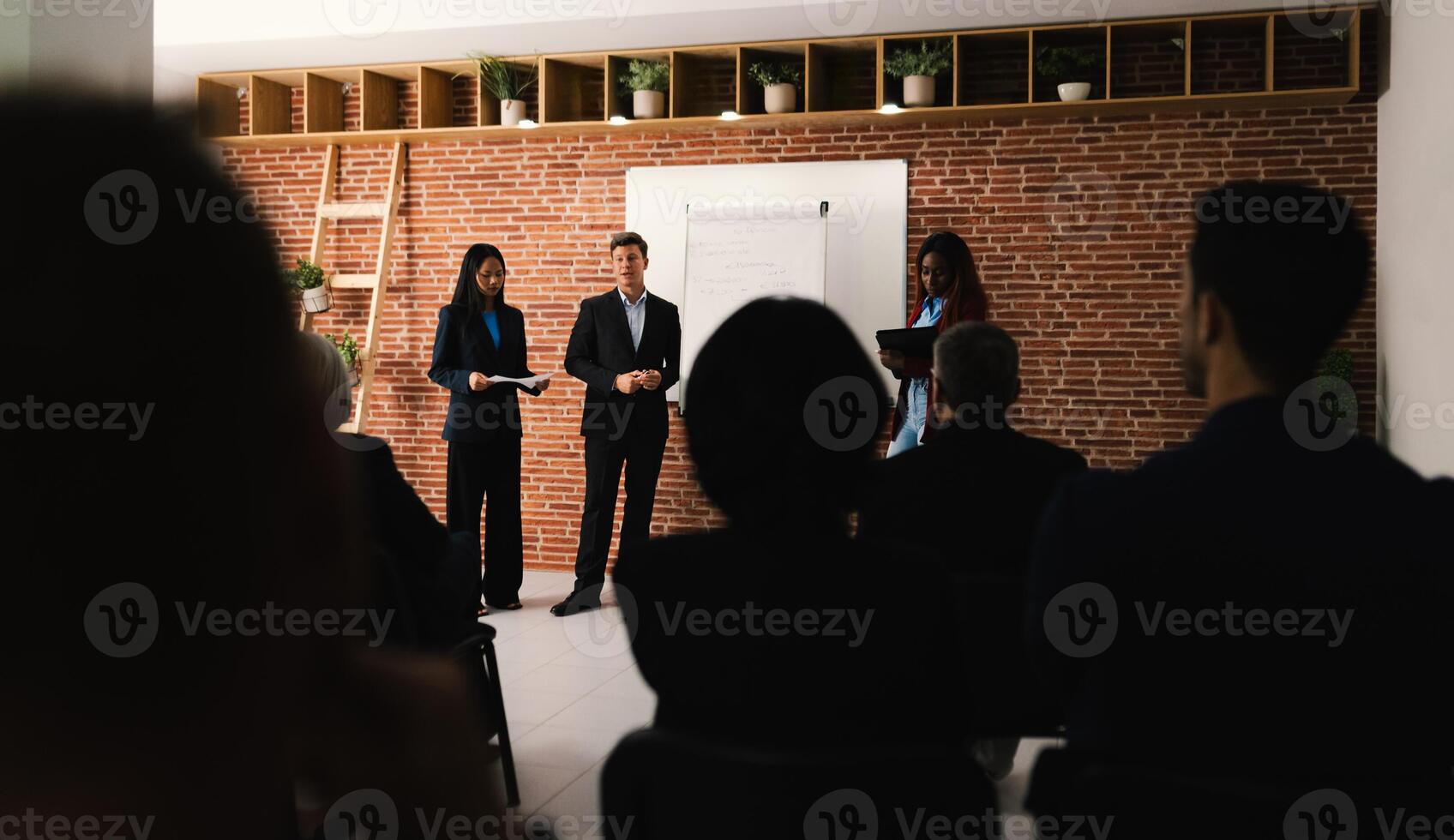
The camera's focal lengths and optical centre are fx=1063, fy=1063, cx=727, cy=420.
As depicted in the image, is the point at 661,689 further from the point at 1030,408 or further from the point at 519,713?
the point at 1030,408

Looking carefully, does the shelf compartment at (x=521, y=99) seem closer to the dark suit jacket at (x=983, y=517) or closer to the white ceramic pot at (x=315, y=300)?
the white ceramic pot at (x=315, y=300)

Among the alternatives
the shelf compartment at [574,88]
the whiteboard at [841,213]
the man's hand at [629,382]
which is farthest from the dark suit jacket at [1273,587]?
the shelf compartment at [574,88]

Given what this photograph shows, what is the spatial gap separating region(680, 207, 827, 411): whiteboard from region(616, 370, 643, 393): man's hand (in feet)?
3.00

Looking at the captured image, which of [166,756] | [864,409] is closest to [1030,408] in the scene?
[864,409]

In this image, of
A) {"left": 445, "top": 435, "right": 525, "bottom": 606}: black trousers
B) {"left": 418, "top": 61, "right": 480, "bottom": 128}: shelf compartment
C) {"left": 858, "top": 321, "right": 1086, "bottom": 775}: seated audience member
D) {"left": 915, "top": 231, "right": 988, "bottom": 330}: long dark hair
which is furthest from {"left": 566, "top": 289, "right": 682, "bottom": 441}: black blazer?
{"left": 858, "top": 321, "right": 1086, "bottom": 775}: seated audience member

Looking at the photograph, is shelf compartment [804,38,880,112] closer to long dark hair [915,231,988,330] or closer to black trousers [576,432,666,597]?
long dark hair [915,231,988,330]

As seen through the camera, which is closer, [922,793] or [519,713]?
[922,793]

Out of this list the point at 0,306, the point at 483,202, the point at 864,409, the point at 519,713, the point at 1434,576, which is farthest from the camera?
the point at 483,202

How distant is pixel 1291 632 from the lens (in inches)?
47.8

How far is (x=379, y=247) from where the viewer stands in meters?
6.86

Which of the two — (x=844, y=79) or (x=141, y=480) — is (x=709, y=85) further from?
(x=141, y=480)

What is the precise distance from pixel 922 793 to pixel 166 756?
0.97 metres

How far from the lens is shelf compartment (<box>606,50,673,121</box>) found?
6320 millimetres

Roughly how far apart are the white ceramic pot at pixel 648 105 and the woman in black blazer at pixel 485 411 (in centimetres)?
158
